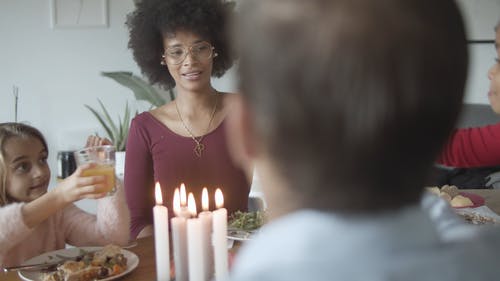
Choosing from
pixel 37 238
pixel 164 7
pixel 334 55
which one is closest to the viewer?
pixel 334 55

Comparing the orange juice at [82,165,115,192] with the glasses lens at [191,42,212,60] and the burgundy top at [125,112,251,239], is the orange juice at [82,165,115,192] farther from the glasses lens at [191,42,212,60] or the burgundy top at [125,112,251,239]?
the glasses lens at [191,42,212,60]

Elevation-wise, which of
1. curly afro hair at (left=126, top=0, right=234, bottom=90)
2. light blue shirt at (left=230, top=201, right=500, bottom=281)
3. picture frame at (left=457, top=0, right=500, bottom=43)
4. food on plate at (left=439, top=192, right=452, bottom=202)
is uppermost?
picture frame at (left=457, top=0, right=500, bottom=43)

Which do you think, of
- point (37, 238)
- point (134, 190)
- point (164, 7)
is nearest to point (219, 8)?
point (164, 7)

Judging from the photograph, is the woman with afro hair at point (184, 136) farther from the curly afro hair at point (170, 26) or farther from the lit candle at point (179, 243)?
the lit candle at point (179, 243)

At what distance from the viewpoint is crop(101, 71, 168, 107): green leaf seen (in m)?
3.62

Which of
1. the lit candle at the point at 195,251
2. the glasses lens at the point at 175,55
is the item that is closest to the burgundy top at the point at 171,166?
the glasses lens at the point at 175,55

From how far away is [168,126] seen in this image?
2.10 meters

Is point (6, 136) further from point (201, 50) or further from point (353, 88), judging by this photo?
point (353, 88)

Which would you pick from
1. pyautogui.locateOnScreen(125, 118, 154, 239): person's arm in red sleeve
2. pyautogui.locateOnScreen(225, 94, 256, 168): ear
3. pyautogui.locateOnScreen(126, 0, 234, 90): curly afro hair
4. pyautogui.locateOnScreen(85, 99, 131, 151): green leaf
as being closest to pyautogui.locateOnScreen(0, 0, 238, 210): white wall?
pyautogui.locateOnScreen(85, 99, 131, 151): green leaf

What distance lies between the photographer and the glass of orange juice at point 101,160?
51.6 inches

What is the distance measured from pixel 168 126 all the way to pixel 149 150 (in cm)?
12

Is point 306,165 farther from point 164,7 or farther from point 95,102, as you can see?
point 95,102

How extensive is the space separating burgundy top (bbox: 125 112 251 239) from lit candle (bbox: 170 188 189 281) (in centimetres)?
85

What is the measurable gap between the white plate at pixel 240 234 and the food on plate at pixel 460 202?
0.70m
